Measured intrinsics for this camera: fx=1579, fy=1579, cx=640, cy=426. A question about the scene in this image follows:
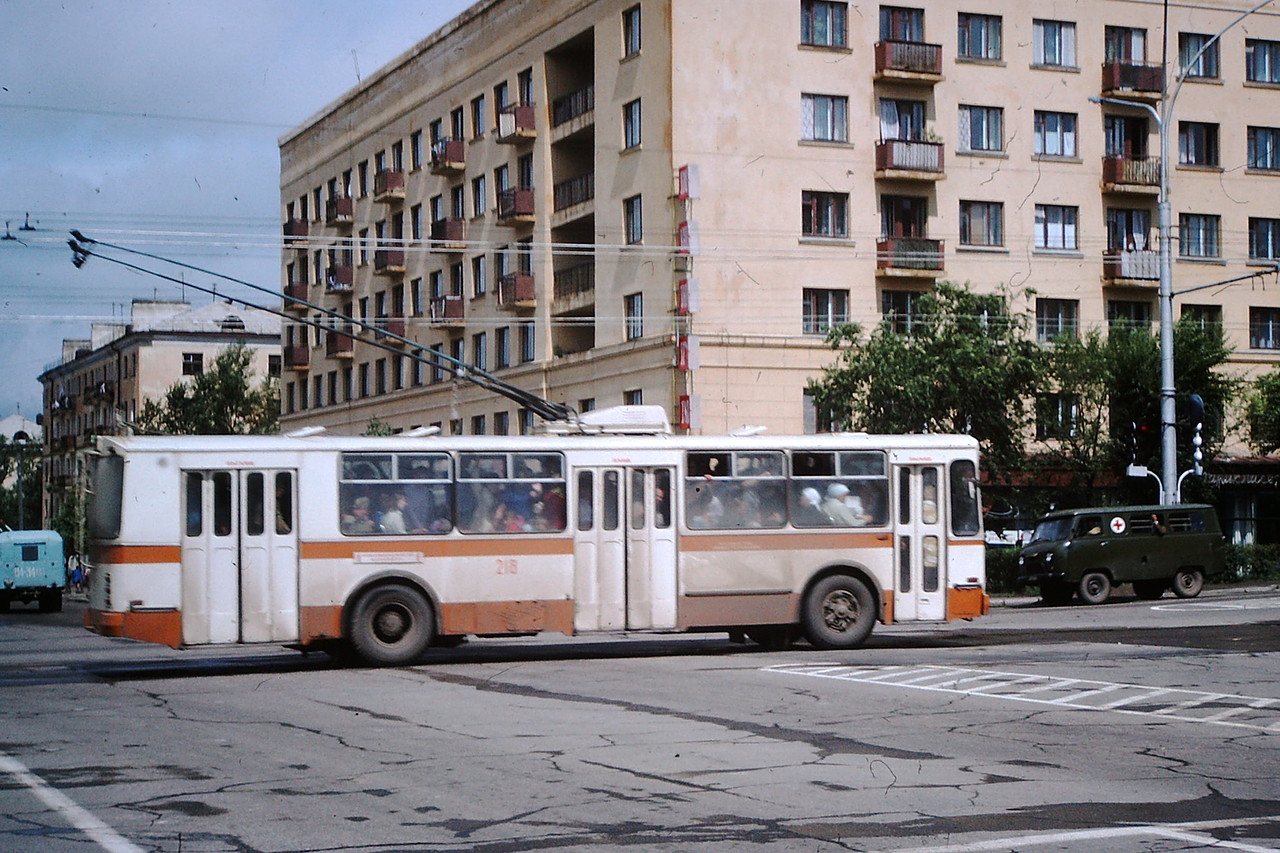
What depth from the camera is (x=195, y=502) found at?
707 inches

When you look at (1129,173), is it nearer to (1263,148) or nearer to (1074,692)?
(1263,148)

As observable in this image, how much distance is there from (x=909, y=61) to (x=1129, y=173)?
8.29 m

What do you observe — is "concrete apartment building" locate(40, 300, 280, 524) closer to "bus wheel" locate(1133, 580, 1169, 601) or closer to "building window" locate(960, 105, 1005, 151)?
"building window" locate(960, 105, 1005, 151)

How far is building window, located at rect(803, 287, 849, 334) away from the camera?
44844 mm

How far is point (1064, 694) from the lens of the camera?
14555 mm

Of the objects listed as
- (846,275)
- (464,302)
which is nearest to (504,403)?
(464,302)

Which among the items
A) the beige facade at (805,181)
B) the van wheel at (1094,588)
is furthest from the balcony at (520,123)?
the van wheel at (1094,588)

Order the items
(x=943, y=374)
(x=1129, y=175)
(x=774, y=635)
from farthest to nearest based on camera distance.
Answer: (x=1129, y=175), (x=943, y=374), (x=774, y=635)

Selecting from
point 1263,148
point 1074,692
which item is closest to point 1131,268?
point 1263,148

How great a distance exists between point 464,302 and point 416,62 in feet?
33.6

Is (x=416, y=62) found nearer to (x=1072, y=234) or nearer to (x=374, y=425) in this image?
(x=374, y=425)

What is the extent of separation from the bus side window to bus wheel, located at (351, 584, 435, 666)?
2.02 metres

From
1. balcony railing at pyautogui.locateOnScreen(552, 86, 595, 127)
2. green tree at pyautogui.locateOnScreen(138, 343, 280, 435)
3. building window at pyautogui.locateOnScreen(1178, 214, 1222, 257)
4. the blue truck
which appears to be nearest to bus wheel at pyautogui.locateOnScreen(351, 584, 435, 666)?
the blue truck

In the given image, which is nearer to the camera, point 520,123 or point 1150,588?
point 1150,588
